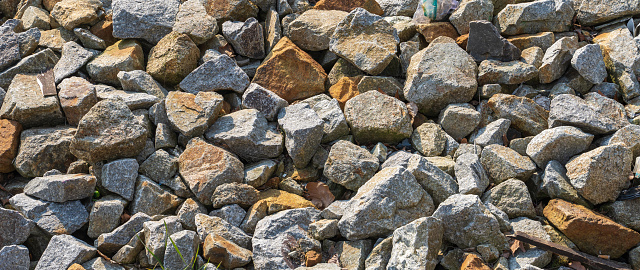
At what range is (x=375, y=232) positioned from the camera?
10.5ft

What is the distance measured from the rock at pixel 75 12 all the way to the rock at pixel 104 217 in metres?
2.17

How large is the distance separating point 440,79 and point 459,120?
393 millimetres

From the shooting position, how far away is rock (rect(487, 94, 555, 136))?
→ 3861 mm

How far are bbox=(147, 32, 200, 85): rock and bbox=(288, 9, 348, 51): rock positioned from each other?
99cm

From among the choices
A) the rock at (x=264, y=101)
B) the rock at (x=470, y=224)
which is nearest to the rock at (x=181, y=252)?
the rock at (x=264, y=101)

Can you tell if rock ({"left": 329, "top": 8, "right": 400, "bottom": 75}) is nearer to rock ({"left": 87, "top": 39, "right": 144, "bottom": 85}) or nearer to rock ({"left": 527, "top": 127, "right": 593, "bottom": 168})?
rock ({"left": 527, "top": 127, "right": 593, "bottom": 168})

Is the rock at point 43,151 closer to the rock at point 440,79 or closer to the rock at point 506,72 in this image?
the rock at point 440,79

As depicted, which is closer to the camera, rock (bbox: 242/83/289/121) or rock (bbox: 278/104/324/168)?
rock (bbox: 278/104/324/168)

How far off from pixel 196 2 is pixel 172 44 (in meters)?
0.65

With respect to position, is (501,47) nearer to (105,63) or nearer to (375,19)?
(375,19)

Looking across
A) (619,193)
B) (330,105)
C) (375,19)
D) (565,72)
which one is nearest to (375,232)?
(330,105)

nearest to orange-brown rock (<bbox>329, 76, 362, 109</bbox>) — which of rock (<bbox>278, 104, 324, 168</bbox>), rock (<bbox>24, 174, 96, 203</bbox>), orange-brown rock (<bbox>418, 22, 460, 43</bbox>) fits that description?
rock (<bbox>278, 104, 324, 168</bbox>)

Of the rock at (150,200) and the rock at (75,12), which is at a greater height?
the rock at (75,12)

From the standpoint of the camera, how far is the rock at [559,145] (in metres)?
3.52
